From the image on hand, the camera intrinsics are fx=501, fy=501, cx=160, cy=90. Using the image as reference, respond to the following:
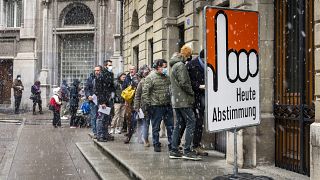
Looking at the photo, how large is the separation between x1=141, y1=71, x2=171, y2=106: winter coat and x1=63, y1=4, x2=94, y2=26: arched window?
23150 mm

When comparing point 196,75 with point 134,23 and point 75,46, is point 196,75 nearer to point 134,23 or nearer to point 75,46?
point 134,23

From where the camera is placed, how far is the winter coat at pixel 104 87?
1262 centimetres

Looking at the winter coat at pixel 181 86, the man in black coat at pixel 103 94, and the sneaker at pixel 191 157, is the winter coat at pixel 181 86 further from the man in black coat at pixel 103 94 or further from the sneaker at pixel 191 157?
the man in black coat at pixel 103 94

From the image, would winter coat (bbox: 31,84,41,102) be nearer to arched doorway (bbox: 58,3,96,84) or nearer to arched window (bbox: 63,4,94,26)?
arched doorway (bbox: 58,3,96,84)

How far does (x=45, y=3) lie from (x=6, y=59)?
445 cm

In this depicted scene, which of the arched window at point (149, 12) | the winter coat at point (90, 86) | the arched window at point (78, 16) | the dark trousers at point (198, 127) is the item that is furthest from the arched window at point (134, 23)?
the arched window at point (78, 16)

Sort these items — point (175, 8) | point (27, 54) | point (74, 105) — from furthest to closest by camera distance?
1. point (27, 54)
2. point (74, 105)
3. point (175, 8)

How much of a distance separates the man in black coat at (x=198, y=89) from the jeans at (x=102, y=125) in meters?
3.75

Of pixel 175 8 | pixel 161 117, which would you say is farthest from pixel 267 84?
pixel 175 8

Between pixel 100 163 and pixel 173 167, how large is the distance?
6.94 feet

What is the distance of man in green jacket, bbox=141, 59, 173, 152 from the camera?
1005cm

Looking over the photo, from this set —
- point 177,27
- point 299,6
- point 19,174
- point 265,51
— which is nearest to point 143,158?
point 19,174

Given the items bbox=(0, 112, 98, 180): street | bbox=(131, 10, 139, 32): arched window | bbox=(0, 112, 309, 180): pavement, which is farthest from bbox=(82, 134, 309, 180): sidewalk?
bbox=(131, 10, 139, 32): arched window

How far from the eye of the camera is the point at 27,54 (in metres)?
32.0
